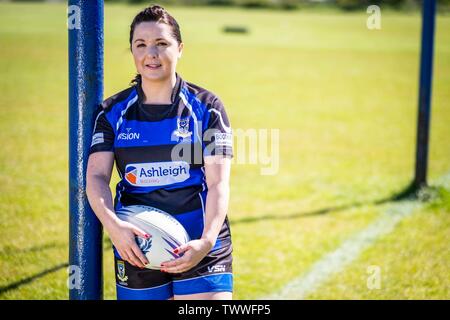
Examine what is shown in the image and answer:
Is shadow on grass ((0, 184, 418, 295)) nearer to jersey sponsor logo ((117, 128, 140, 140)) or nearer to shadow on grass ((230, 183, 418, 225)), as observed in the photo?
shadow on grass ((230, 183, 418, 225))

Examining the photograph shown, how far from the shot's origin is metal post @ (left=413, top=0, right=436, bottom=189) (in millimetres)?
6332

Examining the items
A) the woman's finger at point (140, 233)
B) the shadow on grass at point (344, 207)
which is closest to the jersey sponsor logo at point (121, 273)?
the woman's finger at point (140, 233)

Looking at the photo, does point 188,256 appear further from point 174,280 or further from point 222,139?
point 222,139

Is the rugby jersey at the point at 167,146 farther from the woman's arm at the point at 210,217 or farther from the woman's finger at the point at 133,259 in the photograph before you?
the woman's finger at the point at 133,259

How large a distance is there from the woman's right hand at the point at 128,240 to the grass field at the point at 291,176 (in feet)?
5.41

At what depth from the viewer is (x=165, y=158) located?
2.74 metres

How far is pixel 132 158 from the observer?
276 centimetres

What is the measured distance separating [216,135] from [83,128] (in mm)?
676

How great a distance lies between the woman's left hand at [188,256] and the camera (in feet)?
8.49

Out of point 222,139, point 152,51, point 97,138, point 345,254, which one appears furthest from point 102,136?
point 345,254

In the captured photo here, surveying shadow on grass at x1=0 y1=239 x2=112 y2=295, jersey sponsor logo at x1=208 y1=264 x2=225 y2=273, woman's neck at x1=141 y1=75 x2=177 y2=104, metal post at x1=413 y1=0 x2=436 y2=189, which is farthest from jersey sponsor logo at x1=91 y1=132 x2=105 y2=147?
metal post at x1=413 y1=0 x2=436 y2=189
